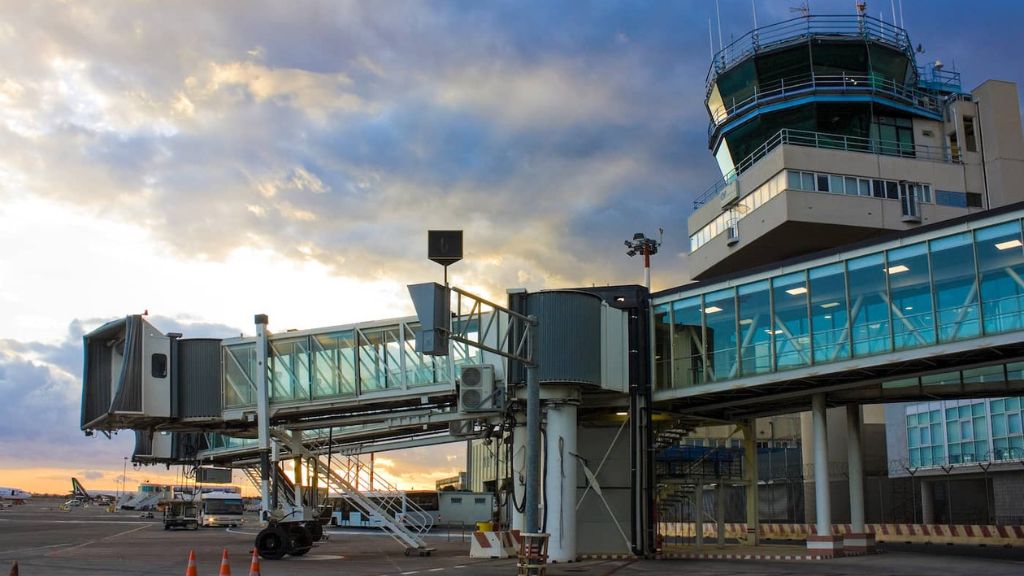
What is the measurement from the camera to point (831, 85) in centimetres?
6009

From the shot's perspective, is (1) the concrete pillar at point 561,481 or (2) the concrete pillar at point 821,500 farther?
(2) the concrete pillar at point 821,500

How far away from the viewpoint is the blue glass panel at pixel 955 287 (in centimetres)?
2739

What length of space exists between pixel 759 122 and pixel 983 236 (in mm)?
35689

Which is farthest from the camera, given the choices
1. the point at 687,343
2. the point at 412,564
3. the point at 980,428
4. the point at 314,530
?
the point at 980,428

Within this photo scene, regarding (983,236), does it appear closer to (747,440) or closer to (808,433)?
(747,440)

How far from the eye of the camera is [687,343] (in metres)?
35.3

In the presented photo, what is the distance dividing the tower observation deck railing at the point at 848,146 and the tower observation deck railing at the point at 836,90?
2.55 meters

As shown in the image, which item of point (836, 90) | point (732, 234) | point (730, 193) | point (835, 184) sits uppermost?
point (836, 90)

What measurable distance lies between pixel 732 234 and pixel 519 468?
34.1 m

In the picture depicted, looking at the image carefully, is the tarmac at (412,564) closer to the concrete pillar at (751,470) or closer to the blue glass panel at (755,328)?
the concrete pillar at (751,470)

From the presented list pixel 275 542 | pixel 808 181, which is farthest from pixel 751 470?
pixel 808 181

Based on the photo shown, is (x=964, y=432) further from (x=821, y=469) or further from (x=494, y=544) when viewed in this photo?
(x=494, y=544)

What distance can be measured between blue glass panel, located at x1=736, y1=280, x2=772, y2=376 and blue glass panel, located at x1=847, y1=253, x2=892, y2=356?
3.18 m

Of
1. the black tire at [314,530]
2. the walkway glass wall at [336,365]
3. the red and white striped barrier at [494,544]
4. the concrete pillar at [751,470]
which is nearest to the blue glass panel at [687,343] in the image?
the concrete pillar at [751,470]
